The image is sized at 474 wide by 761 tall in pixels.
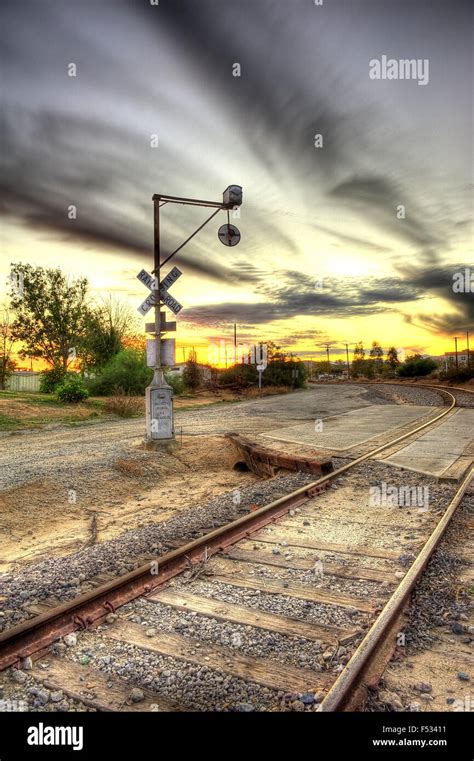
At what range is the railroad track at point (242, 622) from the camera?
2.87 metres

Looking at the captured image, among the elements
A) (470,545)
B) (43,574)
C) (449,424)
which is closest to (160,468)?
(43,574)

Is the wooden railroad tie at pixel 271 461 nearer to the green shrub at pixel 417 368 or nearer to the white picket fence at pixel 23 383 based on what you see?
the white picket fence at pixel 23 383

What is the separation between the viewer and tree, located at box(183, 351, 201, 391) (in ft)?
131

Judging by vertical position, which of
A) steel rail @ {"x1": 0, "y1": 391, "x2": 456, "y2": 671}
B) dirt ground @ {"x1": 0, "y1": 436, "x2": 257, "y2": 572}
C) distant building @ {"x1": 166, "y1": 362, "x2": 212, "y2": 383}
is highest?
distant building @ {"x1": 166, "y1": 362, "x2": 212, "y2": 383}

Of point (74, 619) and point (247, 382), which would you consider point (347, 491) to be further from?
point (247, 382)

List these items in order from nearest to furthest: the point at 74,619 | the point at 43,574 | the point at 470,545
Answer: the point at 74,619 < the point at 43,574 < the point at 470,545

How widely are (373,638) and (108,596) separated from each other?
1987mm

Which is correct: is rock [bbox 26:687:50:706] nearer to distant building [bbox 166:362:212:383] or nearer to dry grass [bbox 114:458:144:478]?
dry grass [bbox 114:458:144:478]

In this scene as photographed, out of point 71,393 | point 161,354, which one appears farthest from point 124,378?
point 161,354

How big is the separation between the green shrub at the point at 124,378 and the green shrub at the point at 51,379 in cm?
210

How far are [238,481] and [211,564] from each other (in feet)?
15.7

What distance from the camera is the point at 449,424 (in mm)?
15984

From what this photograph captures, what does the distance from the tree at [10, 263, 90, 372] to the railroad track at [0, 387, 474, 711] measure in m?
32.0

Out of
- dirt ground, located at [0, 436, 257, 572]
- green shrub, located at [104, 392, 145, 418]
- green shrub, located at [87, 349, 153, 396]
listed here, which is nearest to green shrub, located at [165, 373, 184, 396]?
green shrub, located at [87, 349, 153, 396]
